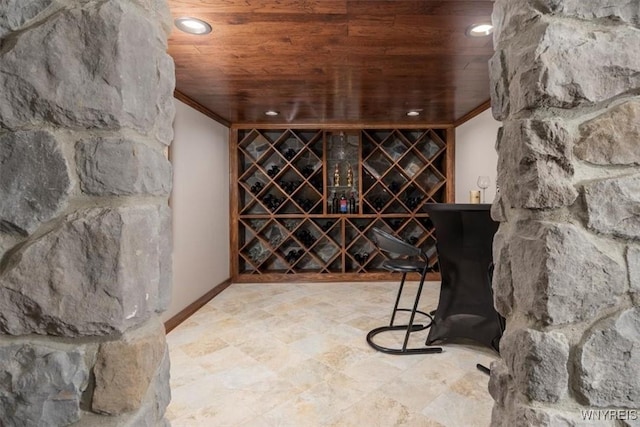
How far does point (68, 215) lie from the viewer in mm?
495

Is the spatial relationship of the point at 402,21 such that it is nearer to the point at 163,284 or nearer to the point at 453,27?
the point at 453,27

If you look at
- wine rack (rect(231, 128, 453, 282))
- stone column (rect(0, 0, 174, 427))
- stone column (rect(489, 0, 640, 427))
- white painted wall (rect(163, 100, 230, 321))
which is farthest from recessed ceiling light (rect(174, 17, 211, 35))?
wine rack (rect(231, 128, 453, 282))

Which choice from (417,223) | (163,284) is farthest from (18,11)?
(417,223)

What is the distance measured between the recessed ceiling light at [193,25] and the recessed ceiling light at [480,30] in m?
1.36

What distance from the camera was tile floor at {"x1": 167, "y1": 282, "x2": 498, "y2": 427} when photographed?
1375 millimetres

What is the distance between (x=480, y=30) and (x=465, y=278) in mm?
1439

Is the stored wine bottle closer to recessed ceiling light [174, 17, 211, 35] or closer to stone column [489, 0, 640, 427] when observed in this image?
recessed ceiling light [174, 17, 211, 35]

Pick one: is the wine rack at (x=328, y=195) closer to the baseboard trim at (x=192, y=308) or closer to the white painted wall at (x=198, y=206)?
the white painted wall at (x=198, y=206)

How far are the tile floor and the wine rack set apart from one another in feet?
3.69

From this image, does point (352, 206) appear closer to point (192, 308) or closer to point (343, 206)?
point (343, 206)

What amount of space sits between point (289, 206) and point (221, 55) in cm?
218

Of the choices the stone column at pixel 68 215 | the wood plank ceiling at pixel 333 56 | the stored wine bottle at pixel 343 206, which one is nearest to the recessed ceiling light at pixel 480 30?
the wood plank ceiling at pixel 333 56

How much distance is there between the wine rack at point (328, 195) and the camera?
364 cm

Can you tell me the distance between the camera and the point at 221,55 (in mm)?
1848
